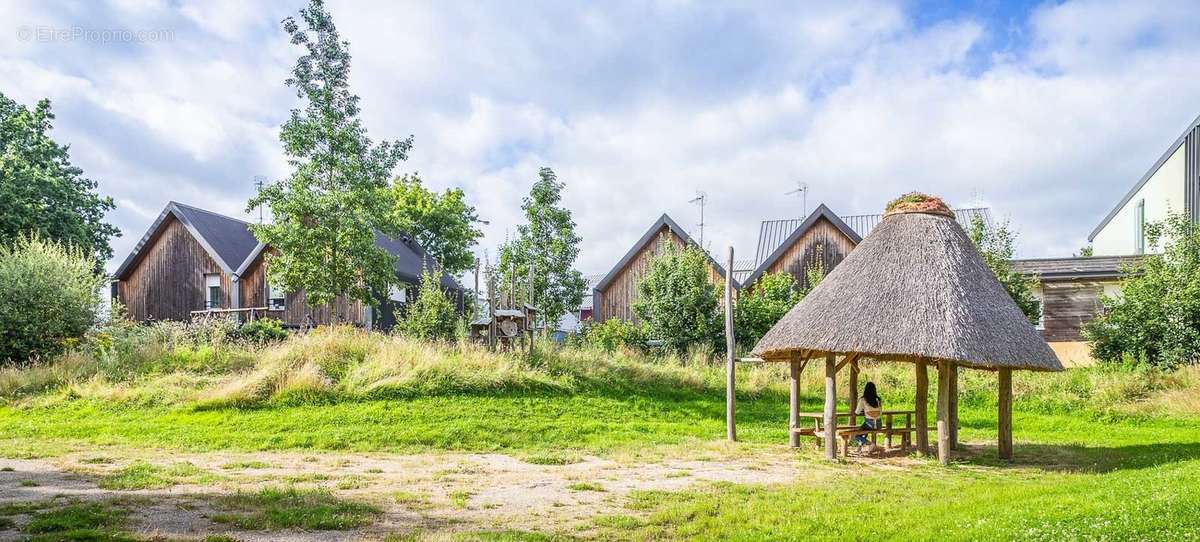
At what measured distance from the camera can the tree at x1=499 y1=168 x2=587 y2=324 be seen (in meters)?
33.2

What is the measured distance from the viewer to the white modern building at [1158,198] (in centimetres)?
3028

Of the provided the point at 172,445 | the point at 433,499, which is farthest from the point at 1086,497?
the point at 172,445

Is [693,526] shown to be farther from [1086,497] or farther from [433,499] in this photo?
[1086,497]

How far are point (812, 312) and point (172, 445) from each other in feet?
36.7

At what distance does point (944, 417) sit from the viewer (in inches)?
522

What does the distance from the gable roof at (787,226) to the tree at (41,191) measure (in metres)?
26.3

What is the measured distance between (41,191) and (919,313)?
103ft

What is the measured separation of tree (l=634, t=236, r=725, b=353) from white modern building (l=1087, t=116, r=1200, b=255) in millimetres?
14280

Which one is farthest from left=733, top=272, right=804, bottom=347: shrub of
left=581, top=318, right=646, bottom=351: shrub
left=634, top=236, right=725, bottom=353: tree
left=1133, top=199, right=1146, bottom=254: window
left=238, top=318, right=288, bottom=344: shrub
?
left=1133, top=199, right=1146, bottom=254: window

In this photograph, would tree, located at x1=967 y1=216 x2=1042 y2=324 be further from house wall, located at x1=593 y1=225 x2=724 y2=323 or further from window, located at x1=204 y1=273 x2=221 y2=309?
window, located at x1=204 y1=273 x2=221 y2=309

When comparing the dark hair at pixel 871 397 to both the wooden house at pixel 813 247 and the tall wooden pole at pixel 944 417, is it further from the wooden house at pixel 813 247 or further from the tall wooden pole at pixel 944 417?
the wooden house at pixel 813 247

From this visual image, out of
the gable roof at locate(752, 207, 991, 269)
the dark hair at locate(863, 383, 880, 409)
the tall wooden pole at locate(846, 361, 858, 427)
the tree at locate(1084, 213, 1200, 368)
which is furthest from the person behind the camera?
the gable roof at locate(752, 207, 991, 269)

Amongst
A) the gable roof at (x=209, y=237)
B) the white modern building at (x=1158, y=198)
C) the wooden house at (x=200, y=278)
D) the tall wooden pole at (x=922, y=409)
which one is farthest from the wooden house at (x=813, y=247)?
the gable roof at (x=209, y=237)

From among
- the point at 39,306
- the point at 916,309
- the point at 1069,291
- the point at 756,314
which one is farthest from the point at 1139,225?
the point at 39,306
